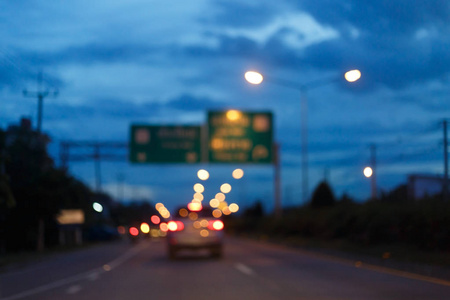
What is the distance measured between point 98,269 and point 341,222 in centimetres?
1654

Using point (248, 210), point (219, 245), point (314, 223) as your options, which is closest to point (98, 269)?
point (219, 245)

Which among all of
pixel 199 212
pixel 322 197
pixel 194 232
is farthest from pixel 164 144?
pixel 322 197

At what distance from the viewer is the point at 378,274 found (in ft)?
57.1

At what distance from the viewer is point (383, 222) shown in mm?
26469

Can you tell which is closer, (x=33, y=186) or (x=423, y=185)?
(x=423, y=185)

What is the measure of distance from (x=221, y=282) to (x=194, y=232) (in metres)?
8.58

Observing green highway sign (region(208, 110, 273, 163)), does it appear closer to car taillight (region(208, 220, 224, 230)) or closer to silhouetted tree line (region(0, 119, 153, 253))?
car taillight (region(208, 220, 224, 230))

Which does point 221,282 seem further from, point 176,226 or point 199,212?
point 199,212

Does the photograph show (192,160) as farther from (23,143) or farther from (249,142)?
(23,143)

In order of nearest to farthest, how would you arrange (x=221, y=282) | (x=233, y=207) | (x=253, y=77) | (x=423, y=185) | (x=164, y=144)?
(x=221, y=282)
(x=253, y=77)
(x=423, y=185)
(x=164, y=144)
(x=233, y=207)

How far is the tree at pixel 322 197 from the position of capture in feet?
158

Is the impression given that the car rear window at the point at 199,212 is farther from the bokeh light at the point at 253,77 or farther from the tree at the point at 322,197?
the tree at the point at 322,197

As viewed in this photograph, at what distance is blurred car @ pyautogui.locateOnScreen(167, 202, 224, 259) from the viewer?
24.0 metres

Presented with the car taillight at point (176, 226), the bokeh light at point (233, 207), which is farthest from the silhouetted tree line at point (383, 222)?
the bokeh light at point (233, 207)
